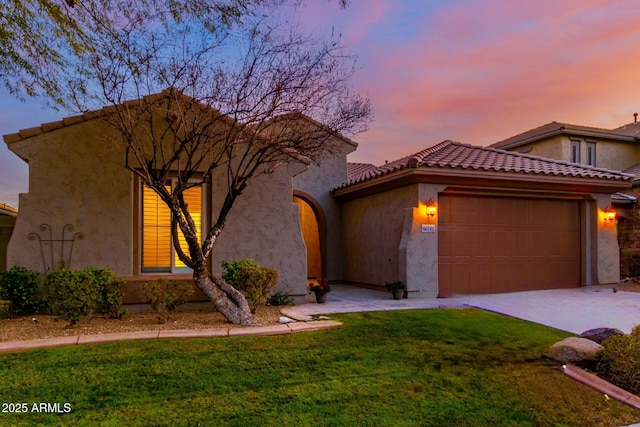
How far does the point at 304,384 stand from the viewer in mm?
4445

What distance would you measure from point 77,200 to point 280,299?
436cm

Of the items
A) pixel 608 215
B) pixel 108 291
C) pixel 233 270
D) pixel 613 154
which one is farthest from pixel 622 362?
pixel 613 154

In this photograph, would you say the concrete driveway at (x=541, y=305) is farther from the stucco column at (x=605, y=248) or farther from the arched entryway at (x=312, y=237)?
the arched entryway at (x=312, y=237)

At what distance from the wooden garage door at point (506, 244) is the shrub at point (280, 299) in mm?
3913

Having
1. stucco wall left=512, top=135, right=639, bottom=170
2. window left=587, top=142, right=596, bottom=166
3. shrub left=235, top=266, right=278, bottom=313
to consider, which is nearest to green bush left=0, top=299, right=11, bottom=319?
shrub left=235, top=266, right=278, bottom=313

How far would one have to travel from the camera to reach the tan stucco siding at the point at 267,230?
8859 mm

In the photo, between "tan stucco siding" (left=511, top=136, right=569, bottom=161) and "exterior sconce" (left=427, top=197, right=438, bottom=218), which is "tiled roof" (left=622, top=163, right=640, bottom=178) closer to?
"tan stucco siding" (left=511, top=136, right=569, bottom=161)

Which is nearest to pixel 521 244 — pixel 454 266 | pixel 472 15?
pixel 454 266

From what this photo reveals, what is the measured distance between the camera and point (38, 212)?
779cm

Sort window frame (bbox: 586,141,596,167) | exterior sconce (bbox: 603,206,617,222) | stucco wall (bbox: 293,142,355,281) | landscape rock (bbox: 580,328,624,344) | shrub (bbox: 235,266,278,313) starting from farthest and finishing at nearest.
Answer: window frame (bbox: 586,141,596,167) → stucco wall (bbox: 293,142,355,281) → exterior sconce (bbox: 603,206,617,222) → shrub (bbox: 235,266,278,313) → landscape rock (bbox: 580,328,624,344)

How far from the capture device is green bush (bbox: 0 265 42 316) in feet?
23.6

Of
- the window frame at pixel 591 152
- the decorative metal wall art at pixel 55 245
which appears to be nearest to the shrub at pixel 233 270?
the decorative metal wall art at pixel 55 245

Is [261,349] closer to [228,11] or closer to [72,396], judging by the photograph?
[72,396]

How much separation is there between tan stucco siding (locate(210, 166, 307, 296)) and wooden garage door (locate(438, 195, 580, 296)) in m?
3.80
